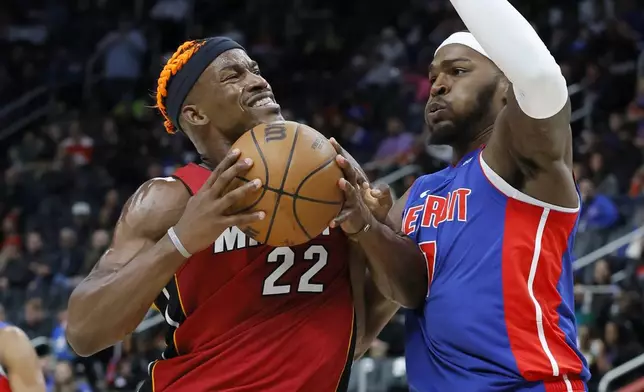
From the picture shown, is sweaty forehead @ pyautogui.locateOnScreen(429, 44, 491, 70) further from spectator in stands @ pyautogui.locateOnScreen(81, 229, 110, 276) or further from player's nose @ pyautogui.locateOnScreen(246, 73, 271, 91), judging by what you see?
spectator in stands @ pyautogui.locateOnScreen(81, 229, 110, 276)

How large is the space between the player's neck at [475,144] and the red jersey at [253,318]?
0.64 metres

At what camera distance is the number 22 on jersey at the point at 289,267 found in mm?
3748

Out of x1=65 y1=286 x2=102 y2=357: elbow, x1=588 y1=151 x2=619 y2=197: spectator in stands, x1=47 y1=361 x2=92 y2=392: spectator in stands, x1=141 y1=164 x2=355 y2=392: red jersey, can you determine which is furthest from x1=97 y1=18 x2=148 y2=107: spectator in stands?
x1=65 y1=286 x2=102 y2=357: elbow

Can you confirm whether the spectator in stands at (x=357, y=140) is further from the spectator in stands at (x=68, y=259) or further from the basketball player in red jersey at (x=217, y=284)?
the basketball player in red jersey at (x=217, y=284)

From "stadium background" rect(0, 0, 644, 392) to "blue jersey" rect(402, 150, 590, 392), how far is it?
3.69 m

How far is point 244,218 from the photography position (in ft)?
10.9

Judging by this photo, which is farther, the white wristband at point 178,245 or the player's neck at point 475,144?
the player's neck at point 475,144

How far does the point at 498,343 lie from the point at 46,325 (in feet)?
29.9

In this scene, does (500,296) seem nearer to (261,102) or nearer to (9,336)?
(261,102)

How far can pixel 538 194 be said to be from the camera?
362 centimetres

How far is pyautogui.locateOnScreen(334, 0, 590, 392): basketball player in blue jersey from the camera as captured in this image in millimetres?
3395

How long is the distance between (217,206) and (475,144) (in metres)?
1.19

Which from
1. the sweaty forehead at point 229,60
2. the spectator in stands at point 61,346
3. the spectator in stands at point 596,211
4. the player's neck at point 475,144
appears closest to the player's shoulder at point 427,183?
the player's neck at point 475,144

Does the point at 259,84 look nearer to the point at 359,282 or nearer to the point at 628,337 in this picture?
the point at 359,282
